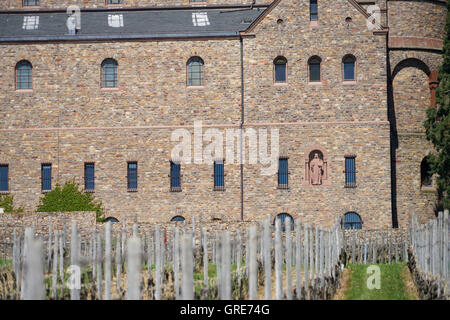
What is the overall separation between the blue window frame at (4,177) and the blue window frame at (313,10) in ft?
54.3

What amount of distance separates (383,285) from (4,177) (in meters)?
23.2

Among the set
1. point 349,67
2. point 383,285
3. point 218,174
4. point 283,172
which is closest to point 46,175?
point 218,174

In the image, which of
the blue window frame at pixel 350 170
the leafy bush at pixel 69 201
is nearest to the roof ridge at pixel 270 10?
the blue window frame at pixel 350 170

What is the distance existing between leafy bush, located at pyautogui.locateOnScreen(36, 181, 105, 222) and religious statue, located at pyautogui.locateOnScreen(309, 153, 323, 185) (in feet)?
33.3

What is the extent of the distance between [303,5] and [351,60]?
3.49 meters

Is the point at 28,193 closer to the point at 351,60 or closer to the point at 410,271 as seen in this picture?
the point at 351,60

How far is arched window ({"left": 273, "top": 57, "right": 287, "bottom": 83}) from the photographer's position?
135 feet

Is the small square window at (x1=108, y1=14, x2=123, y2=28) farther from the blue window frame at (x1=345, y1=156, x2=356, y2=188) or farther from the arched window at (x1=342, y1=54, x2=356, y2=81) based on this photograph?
the blue window frame at (x1=345, y1=156, x2=356, y2=188)

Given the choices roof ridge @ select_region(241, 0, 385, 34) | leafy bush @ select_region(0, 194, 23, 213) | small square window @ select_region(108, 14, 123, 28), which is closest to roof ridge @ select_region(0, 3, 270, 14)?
small square window @ select_region(108, 14, 123, 28)

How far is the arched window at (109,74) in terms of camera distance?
138ft

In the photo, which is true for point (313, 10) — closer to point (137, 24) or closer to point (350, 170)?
point (350, 170)

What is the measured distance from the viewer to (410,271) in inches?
1082
